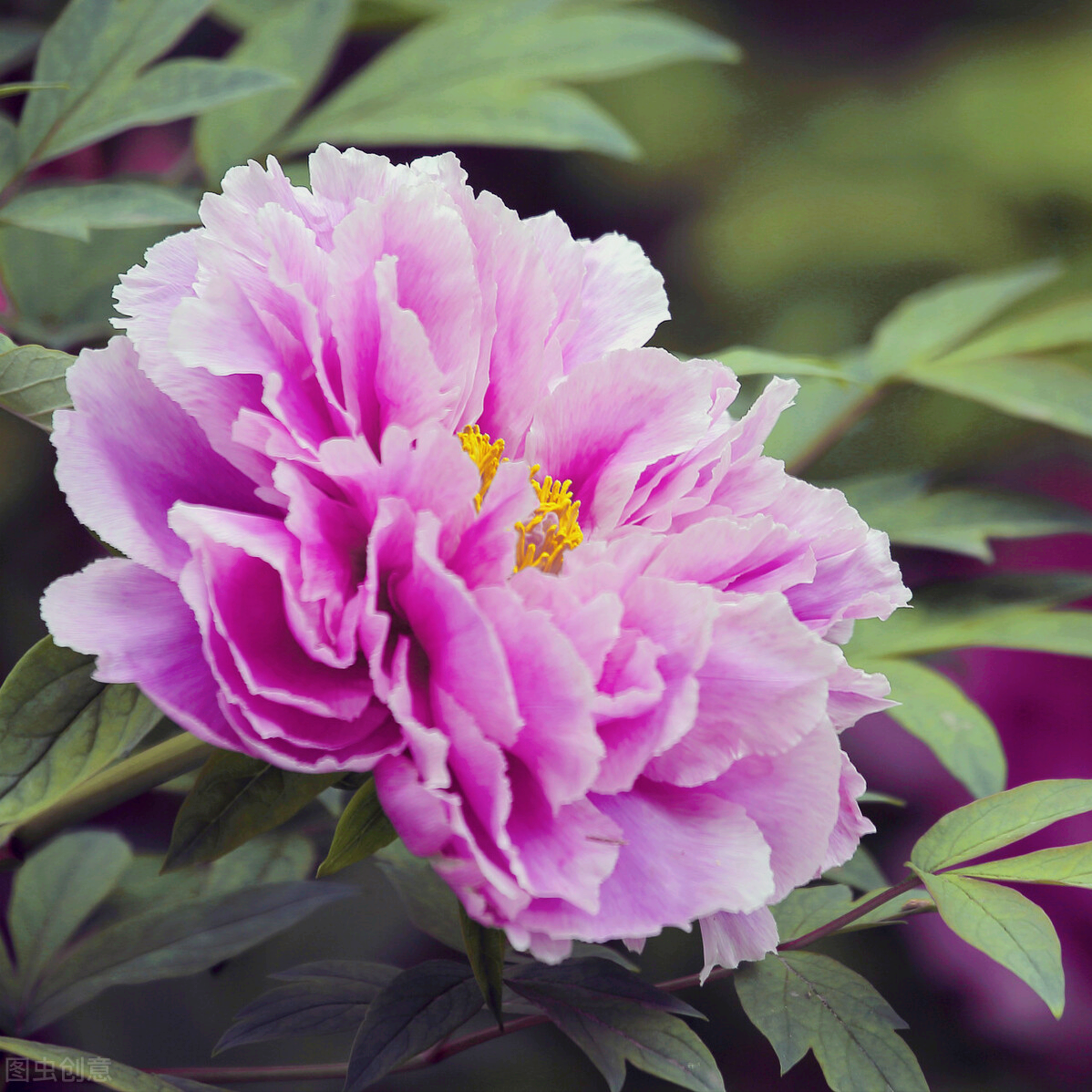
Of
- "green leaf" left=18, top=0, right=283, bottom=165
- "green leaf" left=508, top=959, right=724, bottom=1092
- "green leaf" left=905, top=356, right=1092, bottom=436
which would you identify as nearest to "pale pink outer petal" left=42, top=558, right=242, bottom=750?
"green leaf" left=508, top=959, right=724, bottom=1092

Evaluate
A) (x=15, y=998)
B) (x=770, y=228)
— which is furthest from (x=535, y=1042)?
(x=770, y=228)

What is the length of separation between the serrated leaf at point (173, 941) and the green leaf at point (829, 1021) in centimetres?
12

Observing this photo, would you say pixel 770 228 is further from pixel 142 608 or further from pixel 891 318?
pixel 142 608

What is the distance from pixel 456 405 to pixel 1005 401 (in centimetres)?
31

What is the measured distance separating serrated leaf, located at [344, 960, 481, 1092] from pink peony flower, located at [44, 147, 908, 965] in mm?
66

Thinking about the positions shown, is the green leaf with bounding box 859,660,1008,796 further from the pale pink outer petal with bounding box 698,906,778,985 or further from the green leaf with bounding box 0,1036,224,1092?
the green leaf with bounding box 0,1036,224,1092

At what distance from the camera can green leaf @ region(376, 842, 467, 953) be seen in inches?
13.7

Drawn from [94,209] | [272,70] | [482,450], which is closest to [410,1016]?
[482,450]

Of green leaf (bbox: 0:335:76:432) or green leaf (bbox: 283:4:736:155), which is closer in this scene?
green leaf (bbox: 0:335:76:432)

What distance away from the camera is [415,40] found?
1.78 ft

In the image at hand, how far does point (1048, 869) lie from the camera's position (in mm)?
304

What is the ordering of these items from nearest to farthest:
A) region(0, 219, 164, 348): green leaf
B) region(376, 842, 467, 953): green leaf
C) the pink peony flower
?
the pink peony flower
region(376, 842, 467, 953): green leaf
region(0, 219, 164, 348): green leaf

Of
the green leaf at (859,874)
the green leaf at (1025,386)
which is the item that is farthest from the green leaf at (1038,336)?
the green leaf at (859,874)

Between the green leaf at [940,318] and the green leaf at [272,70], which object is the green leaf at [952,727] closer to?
the green leaf at [940,318]
